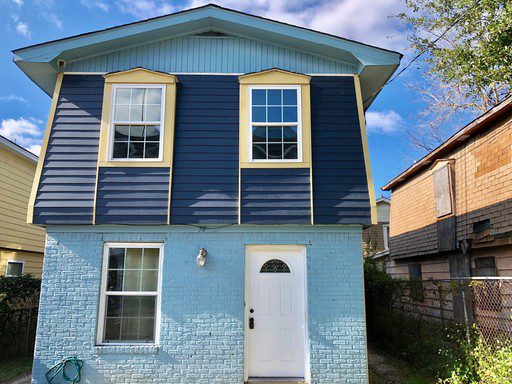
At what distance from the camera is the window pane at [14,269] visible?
12.2 meters

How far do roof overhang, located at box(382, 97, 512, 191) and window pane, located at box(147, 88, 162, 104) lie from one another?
6744mm

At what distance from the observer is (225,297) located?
732 centimetres

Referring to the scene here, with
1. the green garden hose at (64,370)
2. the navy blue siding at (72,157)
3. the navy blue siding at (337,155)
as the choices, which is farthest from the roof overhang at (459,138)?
the green garden hose at (64,370)

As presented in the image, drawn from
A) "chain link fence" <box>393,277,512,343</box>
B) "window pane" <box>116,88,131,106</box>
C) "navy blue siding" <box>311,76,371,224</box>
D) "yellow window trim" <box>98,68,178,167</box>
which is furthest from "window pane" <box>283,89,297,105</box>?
"chain link fence" <box>393,277,512,343</box>

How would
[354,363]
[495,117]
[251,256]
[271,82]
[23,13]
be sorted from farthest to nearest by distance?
[23,13] → [495,117] → [271,82] → [251,256] → [354,363]

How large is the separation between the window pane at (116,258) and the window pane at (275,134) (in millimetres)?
3472

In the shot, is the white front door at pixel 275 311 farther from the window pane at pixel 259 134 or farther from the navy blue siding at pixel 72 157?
the navy blue siding at pixel 72 157

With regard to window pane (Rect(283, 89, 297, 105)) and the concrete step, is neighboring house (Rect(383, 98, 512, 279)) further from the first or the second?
the concrete step

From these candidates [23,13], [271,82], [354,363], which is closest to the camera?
[354,363]

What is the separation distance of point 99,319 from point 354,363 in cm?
450

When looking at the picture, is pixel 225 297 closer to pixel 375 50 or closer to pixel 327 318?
pixel 327 318

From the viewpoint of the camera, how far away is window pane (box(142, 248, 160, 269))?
7559mm

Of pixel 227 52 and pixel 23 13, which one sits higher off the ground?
pixel 23 13

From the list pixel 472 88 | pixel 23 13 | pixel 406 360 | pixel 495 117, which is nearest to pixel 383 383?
pixel 406 360
